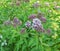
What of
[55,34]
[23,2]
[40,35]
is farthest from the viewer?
[23,2]

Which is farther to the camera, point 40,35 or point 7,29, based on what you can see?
point 7,29

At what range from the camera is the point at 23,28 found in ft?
9.03

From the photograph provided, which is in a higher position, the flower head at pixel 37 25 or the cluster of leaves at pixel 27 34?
the flower head at pixel 37 25

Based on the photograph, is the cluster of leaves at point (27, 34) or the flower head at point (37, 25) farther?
the cluster of leaves at point (27, 34)

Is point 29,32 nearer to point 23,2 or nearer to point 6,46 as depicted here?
point 6,46

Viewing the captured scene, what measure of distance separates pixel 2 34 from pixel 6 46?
5.9 inches

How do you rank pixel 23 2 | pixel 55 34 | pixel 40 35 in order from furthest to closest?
pixel 23 2 < pixel 55 34 < pixel 40 35

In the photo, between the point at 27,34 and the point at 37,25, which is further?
the point at 27,34

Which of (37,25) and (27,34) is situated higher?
(37,25)

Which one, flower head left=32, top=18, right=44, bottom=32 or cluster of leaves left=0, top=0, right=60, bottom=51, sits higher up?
flower head left=32, top=18, right=44, bottom=32

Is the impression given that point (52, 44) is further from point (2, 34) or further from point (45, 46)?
point (2, 34)

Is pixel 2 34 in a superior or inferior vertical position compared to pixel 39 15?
inferior

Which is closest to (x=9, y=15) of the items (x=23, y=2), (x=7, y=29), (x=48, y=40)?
(x=23, y=2)

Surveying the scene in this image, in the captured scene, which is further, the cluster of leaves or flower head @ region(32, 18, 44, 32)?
the cluster of leaves
